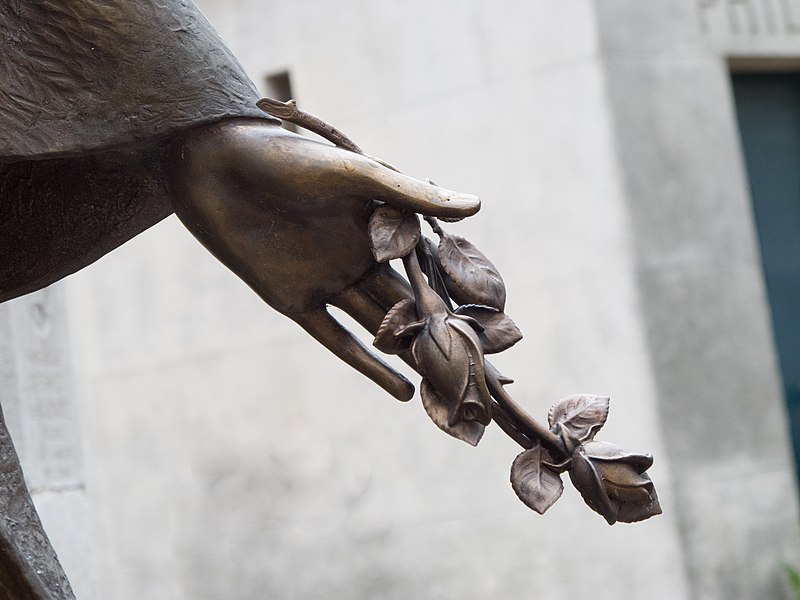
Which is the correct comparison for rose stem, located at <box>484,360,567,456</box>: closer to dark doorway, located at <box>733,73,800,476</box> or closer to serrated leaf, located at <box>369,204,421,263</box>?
serrated leaf, located at <box>369,204,421,263</box>

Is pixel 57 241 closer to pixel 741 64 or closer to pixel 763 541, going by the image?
pixel 763 541

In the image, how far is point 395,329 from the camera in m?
1.03

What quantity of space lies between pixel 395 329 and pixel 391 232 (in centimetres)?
8

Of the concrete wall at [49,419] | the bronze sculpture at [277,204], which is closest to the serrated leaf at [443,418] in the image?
the bronze sculpture at [277,204]

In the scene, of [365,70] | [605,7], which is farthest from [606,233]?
[365,70]

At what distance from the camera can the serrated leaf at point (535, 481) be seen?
1021 millimetres

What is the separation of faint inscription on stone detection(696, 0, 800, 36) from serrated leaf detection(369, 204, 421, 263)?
458 centimetres

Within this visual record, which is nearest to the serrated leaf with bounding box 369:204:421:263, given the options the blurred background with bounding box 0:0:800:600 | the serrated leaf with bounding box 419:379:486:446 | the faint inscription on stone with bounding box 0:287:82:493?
the serrated leaf with bounding box 419:379:486:446

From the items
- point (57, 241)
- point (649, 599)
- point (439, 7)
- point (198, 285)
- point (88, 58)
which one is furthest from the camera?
point (198, 285)

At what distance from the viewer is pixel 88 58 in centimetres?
107

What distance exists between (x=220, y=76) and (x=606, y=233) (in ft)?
13.7

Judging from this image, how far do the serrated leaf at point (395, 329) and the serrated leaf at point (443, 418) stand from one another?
3cm

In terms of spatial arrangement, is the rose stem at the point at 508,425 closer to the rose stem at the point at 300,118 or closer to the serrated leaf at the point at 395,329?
the serrated leaf at the point at 395,329

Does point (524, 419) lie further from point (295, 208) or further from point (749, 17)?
point (749, 17)
